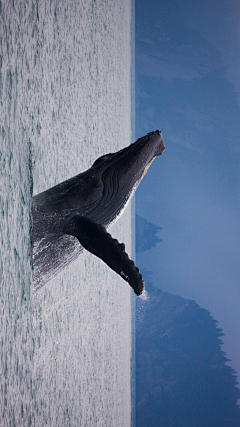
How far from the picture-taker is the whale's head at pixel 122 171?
0.96 ft

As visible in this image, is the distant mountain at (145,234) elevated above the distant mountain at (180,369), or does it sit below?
above

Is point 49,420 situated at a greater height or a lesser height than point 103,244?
lesser

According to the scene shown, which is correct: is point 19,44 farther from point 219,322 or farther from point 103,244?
point 219,322

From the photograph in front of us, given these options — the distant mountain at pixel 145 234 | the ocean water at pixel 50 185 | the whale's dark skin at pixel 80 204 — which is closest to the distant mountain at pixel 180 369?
the distant mountain at pixel 145 234

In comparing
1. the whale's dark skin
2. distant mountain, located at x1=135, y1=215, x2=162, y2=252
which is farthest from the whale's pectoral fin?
distant mountain, located at x1=135, y1=215, x2=162, y2=252

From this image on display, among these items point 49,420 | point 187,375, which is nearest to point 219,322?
point 187,375

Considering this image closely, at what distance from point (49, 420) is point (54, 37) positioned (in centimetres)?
44

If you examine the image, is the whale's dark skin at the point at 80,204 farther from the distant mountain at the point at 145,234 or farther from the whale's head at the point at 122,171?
the distant mountain at the point at 145,234

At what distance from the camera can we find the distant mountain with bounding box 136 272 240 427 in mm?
1781

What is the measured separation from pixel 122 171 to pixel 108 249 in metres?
0.09

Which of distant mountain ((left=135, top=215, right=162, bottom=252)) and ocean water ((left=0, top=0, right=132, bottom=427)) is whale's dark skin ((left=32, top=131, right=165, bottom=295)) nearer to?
ocean water ((left=0, top=0, right=132, bottom=427))

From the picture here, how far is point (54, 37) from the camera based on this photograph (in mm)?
404

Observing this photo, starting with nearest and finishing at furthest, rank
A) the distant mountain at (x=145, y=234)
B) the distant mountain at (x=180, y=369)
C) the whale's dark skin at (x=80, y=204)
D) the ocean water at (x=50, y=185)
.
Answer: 1. the ocean water at (x=50, y=185)
2. the whale's dark skin at (x=80, y=204)
3. the distant mountain at (x=180, y=369)
4. the distant mountain at (x=145, y=234)

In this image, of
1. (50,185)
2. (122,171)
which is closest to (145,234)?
(50,185)
